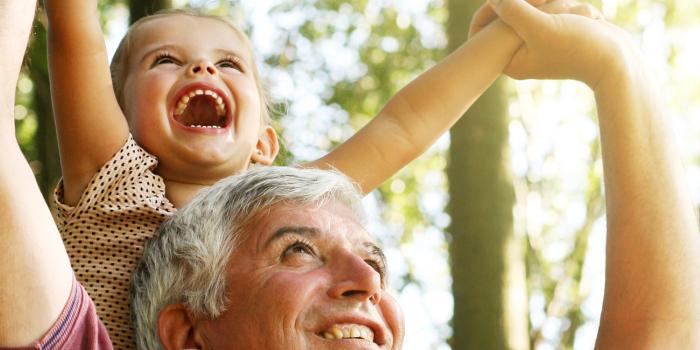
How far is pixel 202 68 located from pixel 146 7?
1.62 meters

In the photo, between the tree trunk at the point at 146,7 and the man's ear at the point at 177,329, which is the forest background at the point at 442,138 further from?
the man's ear at the point at 177,329

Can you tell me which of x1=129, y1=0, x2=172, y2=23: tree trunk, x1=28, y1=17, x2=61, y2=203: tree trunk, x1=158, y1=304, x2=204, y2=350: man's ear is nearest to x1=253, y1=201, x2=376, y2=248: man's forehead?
x1=158, y1=304, x2=204, y2=350: man's ear

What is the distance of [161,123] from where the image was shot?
10.5ft

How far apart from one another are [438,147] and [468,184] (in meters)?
7.46

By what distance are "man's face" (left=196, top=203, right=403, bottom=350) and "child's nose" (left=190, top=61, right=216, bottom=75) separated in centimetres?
63

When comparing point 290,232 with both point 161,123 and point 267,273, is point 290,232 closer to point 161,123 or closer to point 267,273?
point 267,273

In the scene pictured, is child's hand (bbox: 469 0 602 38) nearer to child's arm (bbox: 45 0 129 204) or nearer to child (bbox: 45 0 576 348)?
child (bbox: 45 0 576 348)

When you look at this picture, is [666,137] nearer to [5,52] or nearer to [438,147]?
[5,52]

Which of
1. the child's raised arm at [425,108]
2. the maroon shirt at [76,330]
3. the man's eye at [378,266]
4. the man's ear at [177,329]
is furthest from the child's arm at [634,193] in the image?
the maroon shirt at [76,330]

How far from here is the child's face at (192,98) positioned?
10.5ft

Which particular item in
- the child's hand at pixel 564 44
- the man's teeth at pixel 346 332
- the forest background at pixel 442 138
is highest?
the forest background at pixel 442 138

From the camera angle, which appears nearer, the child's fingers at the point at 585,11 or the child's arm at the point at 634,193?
the child's arm at the point at 634,193

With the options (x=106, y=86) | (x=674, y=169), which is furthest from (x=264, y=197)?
(x=674, y=169)

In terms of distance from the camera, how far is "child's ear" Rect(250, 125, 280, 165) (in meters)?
3.62
